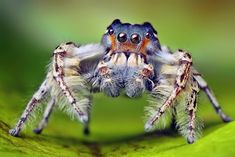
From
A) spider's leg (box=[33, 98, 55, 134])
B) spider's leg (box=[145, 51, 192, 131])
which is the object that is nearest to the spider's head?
spider's leg (box=[145, 51, 192, 131])

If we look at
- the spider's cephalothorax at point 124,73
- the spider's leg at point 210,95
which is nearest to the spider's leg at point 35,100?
the spider's cephalothorax at point 124,73

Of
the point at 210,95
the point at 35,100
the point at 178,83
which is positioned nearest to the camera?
the point at 178,83

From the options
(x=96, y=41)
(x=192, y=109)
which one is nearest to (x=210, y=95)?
(x=192, y=109)

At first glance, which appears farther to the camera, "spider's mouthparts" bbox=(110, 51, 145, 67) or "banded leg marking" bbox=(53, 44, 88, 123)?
"spider's mouthparts" bbox=(110, 51, 145, 67)

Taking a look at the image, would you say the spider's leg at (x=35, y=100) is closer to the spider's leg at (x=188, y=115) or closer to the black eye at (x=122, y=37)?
the black eye at (x=122, y=37)

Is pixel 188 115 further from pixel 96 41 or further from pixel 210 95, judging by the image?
pixel 96 41

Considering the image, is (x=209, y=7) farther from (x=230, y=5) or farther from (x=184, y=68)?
(x=184, y=68)

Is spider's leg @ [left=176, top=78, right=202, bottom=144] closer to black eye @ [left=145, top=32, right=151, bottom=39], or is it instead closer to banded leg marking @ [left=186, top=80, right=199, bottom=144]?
banded leg marking @ [left=186, top=80, right=199, bottom=144]
